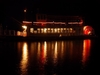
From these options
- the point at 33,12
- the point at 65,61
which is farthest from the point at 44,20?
the point at 65,61

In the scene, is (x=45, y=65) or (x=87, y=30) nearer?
(x=45, y=65)

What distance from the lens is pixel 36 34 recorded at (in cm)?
2916

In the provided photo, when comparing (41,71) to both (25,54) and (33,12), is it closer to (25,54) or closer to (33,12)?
(25,54)

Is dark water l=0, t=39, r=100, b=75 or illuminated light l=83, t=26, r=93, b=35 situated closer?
dark water l=0, t=39, r=100, b=75

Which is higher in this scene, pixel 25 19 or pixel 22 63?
pixel 25 19

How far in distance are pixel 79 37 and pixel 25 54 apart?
574 inches

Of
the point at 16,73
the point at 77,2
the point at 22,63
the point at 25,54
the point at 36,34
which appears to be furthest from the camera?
the point at 77,2

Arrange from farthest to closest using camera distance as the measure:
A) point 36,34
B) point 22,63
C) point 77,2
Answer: point 77,2, point 36,34, point 22,63

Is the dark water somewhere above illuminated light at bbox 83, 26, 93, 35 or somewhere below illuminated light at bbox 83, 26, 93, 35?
below

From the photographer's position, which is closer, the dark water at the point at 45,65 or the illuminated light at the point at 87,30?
the dark water at the point at 45,65

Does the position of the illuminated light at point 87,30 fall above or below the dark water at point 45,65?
above

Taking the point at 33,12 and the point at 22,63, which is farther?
the point at 33,12

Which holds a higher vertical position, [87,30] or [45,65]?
[87,30]

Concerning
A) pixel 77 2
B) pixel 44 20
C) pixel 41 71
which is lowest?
pixel 41 71
